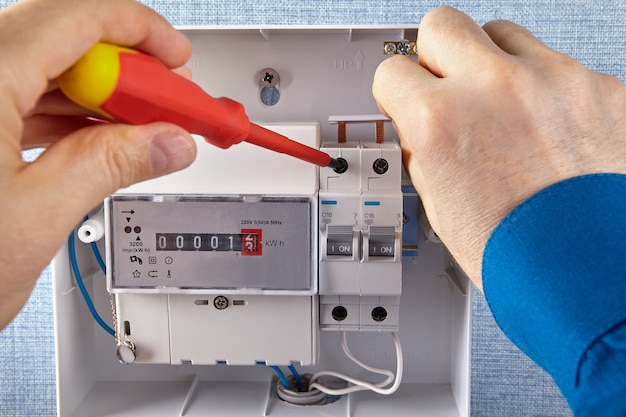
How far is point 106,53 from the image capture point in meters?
0.39

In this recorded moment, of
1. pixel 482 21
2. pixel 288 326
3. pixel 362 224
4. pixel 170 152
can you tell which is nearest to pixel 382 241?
pixel 362 224

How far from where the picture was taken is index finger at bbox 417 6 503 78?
0.44 meters

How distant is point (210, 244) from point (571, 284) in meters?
0.47

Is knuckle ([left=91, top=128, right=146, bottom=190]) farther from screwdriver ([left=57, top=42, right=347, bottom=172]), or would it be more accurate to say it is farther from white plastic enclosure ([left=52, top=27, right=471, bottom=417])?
white plastic enclosure ([left=52, top=27, right=471, bottom=417])

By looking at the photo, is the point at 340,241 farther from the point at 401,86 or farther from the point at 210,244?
the point at 401,86

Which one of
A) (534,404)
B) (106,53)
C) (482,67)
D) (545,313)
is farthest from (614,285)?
(534,404)

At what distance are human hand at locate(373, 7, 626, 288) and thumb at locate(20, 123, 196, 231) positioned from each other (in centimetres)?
17

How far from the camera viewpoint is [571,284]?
0.36m

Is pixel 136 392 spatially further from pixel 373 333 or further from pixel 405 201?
pixel 405 201

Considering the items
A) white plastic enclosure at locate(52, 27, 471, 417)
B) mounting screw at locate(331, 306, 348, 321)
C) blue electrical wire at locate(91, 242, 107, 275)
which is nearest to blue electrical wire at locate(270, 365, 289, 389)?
white plastic enclosure at locate(52, 27, 471, 417)

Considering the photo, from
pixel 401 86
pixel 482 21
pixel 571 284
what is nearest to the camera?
pixel 571 284

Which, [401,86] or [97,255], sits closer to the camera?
[401,86]

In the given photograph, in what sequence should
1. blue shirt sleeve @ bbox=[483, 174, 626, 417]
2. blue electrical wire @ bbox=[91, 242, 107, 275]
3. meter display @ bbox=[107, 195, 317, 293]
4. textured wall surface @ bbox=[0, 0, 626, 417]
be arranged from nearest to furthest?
blue shirt sleeve @ bbox=[483, 174, 626, 417] < meter display @ bbox=[107, 195, 317, 293] < blue electrical wire @ bbox=[91, 242, 107, 275] < textured wall surface @ bbox=[0, 0, 626, 417]

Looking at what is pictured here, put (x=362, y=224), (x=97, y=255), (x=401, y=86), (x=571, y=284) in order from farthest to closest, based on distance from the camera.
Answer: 1. (x=97, y=255)
2. (x=362, y=224)
3. (x=401, y=86)
4. (x=571, y=284)
